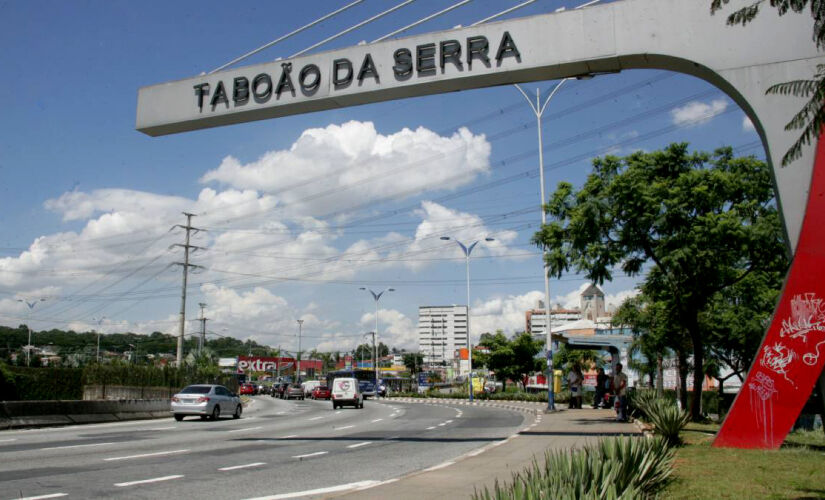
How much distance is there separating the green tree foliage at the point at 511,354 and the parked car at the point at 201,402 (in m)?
36.2

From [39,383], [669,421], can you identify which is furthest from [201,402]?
[669,421]

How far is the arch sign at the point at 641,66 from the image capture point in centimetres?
1069

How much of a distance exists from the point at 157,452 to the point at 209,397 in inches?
623

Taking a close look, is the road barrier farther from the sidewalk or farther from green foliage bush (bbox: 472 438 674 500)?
green foliage bush (bbox: 472 438 674 500)

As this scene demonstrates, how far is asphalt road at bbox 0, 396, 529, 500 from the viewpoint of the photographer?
9577 millimetres

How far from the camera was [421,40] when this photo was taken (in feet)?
47.3

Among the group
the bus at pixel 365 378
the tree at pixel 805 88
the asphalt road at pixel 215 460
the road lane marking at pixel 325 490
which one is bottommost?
the bus at pixel 365 378

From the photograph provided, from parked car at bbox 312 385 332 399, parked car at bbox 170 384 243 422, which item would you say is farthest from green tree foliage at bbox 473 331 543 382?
parked car at bbox 170 384 243 422

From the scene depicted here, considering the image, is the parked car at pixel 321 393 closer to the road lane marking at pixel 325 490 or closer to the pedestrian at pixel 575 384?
the pedestrian at pixel 575 384

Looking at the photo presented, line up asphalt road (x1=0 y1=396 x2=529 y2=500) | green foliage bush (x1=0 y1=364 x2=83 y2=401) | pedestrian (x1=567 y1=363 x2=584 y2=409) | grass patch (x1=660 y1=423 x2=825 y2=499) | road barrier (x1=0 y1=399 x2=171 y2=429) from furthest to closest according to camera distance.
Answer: green foliage bush (x1=0 y1=364 x2=83 y2=401), pedestrian (x1=567 y1=363 x2=584 y2=409), road barrier (x1=0 y1=399 x2=171 y2=429), asphalt road (x1=0 y1=396 x2=529 y2=500), grass patch (x1=660 y1=423 x2=825 y2=499)

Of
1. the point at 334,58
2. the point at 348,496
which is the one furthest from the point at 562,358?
the point at 348,496

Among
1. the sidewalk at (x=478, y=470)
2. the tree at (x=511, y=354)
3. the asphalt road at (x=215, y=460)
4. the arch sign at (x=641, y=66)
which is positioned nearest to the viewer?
the sidewalk at (x=478, y=470)

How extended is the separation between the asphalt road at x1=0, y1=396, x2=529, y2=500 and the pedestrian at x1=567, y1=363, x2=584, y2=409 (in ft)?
33.4

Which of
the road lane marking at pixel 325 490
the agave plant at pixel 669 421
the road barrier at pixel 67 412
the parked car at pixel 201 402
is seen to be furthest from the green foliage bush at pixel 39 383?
the agave plant at pixel 669 421
